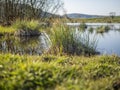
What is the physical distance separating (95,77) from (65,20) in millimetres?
5287

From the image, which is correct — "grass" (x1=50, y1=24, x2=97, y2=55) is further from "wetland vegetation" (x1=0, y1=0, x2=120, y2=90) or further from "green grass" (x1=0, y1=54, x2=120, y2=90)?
"green grass" (x1=0, y1=54, x2=120, y2=90)

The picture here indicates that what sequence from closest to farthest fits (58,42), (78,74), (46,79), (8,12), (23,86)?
(23,86) < (46,79) < (78,74) < (58,42) < (8,12)

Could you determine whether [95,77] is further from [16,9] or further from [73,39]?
→ [16,9]

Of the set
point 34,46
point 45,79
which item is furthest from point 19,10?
point 45,79

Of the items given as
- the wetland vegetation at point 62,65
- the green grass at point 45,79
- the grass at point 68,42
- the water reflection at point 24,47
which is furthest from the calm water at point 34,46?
the green grass at point 45,79

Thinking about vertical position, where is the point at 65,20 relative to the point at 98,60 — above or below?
above

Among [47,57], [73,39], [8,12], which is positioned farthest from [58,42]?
[8,12]

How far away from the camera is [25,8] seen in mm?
29281

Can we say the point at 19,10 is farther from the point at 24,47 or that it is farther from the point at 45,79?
the point at 45,79

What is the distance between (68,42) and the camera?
9984mm

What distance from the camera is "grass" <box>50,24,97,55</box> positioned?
991 cm

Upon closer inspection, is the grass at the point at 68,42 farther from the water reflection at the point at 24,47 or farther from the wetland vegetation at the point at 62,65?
the water reflection at the point at 24,47

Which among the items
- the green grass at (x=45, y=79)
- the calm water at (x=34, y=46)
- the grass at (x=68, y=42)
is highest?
the green grass at (x=45, y=79)

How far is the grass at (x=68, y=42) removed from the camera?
9.91 meters
